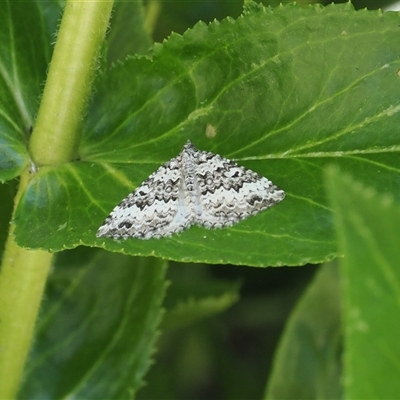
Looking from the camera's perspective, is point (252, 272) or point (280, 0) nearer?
point (280, 0)

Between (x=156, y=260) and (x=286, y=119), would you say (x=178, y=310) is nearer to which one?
(x=156, y=260)

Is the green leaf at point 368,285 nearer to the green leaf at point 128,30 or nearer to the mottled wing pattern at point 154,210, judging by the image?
the mottled wing pattern at point 154,210

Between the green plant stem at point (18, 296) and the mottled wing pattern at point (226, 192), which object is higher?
the mottled wing pattern at point (226, 192)

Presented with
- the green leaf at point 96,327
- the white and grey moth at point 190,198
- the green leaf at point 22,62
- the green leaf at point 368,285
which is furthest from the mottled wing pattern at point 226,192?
the green leaf at point 368,285

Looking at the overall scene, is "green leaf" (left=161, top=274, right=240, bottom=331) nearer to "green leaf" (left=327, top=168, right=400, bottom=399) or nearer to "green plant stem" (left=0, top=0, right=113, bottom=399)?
"green plant stem" (left=0, top=0, right=113, bottom=399)

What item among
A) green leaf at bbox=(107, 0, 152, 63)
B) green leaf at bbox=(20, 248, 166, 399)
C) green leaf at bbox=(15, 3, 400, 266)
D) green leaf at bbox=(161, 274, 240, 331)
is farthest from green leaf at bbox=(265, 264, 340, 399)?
green leaf at bbox=(107, 0, 152, 63)

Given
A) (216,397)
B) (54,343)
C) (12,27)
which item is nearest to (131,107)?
(12,27)

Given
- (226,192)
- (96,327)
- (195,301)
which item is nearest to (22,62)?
(226,192)
